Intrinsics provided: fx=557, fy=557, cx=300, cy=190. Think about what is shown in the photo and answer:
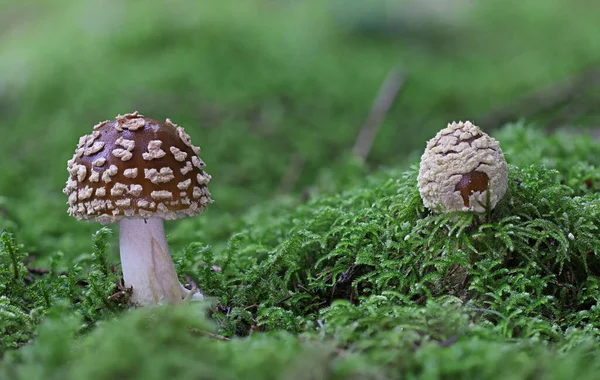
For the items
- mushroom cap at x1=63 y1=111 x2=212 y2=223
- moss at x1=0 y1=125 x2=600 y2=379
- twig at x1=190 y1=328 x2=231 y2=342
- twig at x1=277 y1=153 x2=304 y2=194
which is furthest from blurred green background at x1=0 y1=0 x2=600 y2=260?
twig at x1=190 y1=328 x2=231 y2=342

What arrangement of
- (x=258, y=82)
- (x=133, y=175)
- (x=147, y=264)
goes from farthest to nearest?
(x=258, y=82)
(x=147, y=264)
(x=133, y=175)

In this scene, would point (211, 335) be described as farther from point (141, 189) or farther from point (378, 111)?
point (378, 111)

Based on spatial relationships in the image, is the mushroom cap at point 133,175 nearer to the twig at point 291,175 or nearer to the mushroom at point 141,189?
the mushroom at point 141,189

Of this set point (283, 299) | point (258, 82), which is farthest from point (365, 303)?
point (258, 82)

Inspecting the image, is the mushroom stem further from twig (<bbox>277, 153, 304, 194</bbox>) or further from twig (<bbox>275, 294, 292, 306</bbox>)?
twig (<bbox>277, 153, 304, 194</bbox>)

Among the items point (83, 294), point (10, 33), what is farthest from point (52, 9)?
point (83, 294)

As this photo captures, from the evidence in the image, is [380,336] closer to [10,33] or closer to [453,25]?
[453,25]
